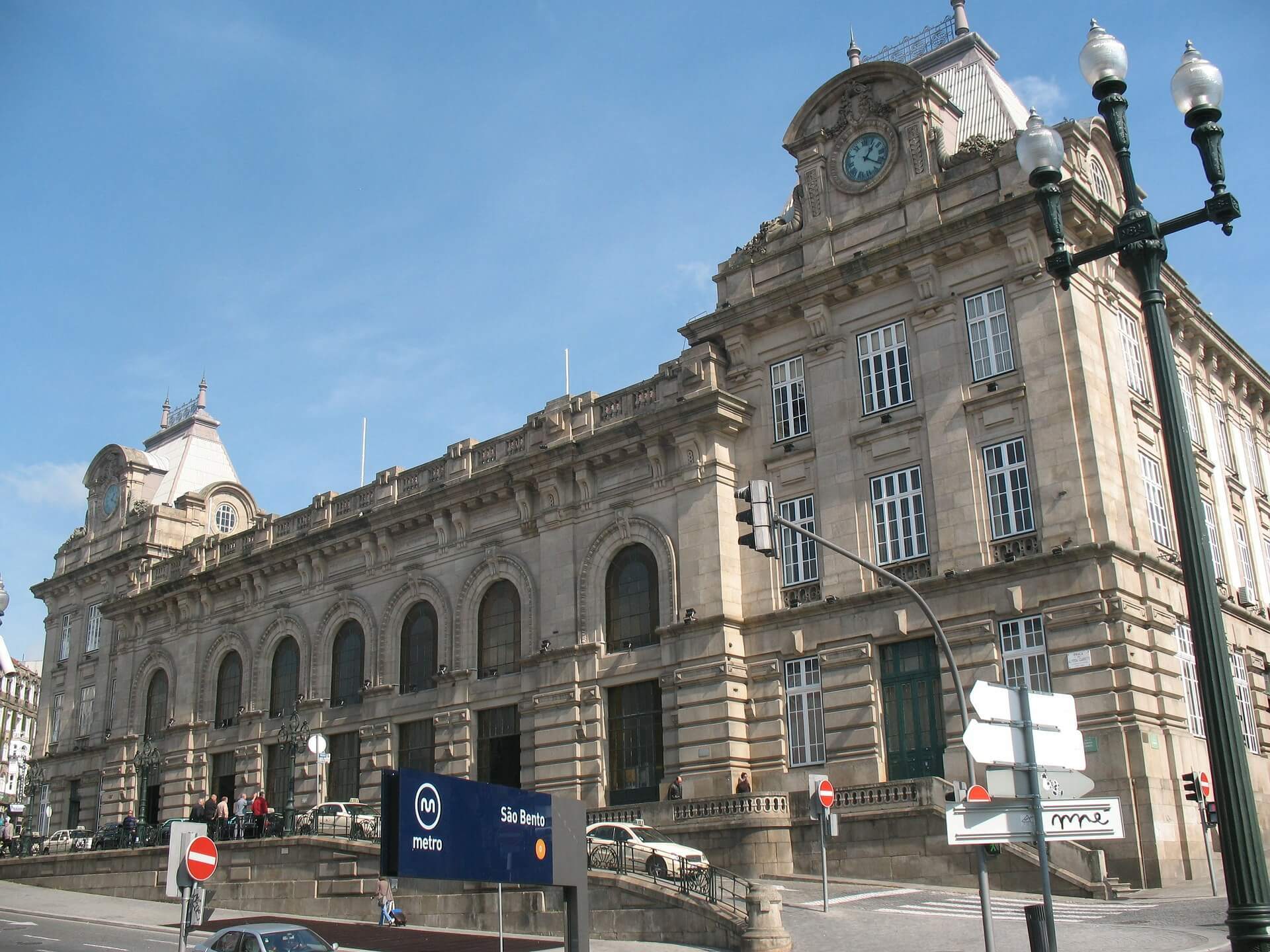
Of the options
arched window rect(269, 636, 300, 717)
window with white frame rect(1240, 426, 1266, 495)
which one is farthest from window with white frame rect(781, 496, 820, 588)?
arched window rect(269, 636, 300, 717)

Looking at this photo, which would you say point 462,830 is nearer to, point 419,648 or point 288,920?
point 288,920

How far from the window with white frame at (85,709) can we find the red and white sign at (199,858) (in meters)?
46.8

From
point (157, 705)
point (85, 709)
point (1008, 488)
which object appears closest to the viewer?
point (1008, 488)

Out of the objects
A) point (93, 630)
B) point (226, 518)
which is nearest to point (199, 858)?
point (226, 518)

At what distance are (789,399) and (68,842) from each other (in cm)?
3364

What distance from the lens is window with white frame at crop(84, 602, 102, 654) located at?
63188 mm

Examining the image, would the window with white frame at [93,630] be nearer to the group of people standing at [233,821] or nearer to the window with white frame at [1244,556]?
the group of people standing at [233,821]

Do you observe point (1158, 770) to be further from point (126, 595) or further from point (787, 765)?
point (126, 595)

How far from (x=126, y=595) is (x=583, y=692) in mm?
30259

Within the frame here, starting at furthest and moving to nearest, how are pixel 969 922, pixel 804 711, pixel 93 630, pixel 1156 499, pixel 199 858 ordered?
pixel 93 630, pixel 804 711, pixel 1156 499, pixel 969 922, pixel 199 858

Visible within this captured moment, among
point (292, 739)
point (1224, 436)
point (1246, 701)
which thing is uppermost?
point (1224, 436)

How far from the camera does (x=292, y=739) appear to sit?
48500 mm

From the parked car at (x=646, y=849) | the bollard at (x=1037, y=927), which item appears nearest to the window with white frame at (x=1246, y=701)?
the parked car at (x=646, y=849)

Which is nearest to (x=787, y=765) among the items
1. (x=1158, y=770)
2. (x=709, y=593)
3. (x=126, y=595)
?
(x=709, y=593)
